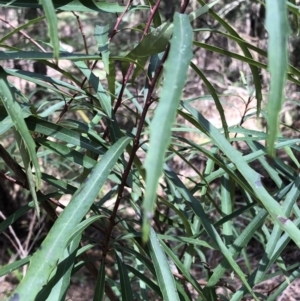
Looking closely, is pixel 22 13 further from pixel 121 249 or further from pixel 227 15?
pixel 121 249

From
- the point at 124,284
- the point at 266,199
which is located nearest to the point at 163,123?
the point at 266,199

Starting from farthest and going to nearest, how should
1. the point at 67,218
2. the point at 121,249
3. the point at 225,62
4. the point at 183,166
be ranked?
the point at 225,62, the point at 183,166, the point at 121,249, the point at 67,218

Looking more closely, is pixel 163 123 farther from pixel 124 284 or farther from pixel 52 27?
pixel 124 284

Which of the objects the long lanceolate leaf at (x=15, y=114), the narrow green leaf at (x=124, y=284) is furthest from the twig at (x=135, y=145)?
the long lanceolate leaf at (x=15, y=114)

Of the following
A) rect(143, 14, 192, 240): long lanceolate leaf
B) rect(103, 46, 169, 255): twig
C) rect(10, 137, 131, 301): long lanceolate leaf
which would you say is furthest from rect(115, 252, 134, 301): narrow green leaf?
rect(143, 14, 192, 240): long lanceolate leaf

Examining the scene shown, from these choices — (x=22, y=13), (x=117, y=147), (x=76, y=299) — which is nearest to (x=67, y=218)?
(x=117, y=147)

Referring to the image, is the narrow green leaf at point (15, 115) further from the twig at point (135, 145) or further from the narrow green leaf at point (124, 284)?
the narrow green leaf at point (124, 284)
